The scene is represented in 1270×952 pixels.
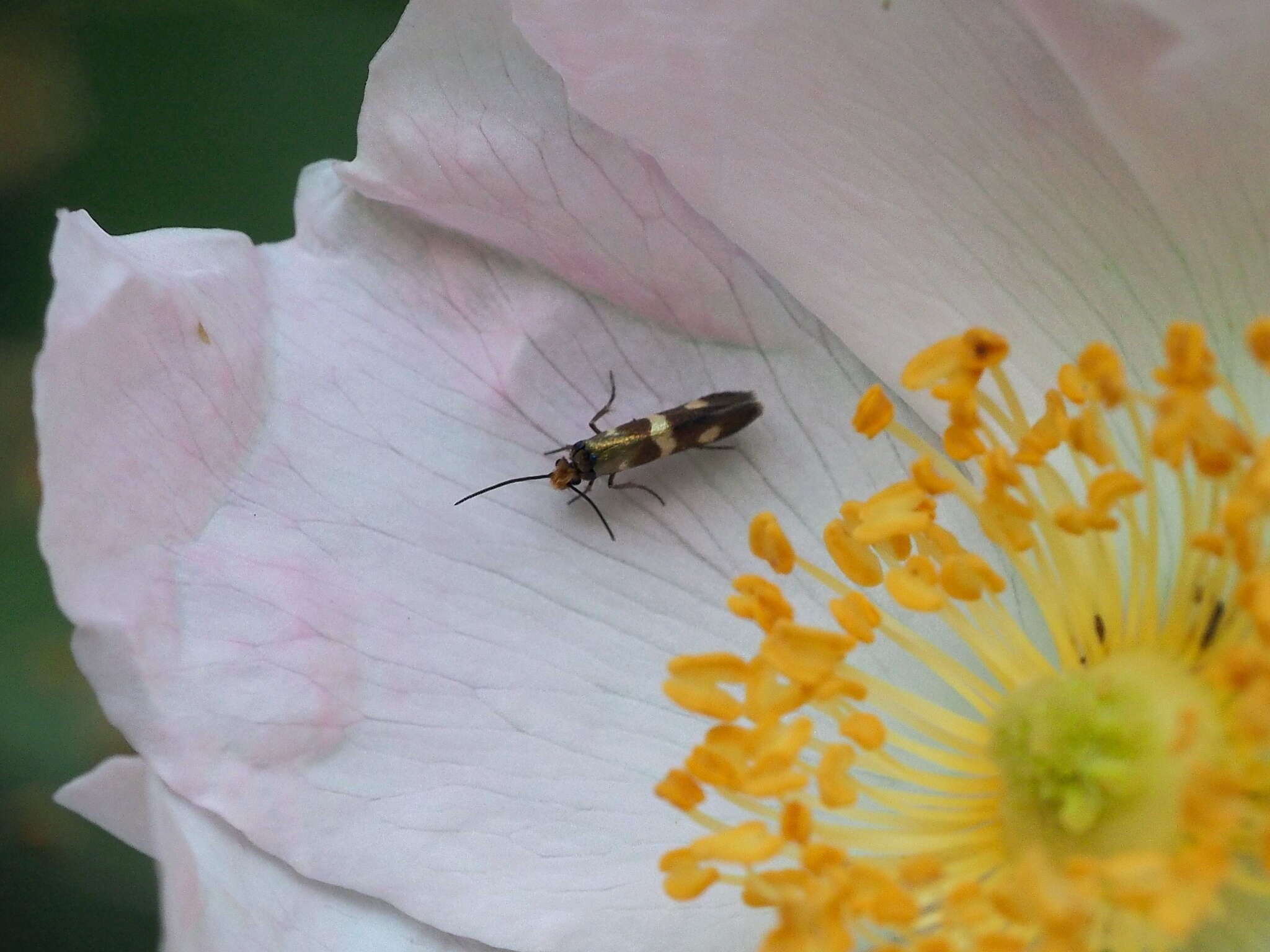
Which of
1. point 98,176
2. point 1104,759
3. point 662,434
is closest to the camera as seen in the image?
point 1104,759

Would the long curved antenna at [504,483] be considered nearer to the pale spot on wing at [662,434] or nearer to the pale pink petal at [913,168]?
the pale spot on wing at [662,434]

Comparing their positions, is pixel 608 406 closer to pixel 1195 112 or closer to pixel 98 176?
pixel 1195 112

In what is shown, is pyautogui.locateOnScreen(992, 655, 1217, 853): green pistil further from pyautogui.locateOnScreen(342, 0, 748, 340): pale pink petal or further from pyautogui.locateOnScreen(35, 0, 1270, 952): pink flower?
pyautogui.locateOnScreen(342, 0, 748, 340): pale pink petal

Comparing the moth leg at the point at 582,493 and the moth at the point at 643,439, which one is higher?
the moth at the point at 643,439

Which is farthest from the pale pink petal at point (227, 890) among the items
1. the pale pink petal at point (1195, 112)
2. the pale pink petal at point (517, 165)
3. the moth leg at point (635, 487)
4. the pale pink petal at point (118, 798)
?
the pale pink petal at point (1195, 112)

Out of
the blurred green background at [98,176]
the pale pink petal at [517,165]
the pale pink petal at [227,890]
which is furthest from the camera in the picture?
the blurred green background at [98,176]

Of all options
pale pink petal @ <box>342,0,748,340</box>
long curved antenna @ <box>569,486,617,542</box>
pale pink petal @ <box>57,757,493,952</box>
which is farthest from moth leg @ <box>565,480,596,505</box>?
pale pink petal @ <box>57,757,493,952</box>

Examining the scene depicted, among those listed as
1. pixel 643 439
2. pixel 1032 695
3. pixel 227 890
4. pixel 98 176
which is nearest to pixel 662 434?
pixel 643 439
